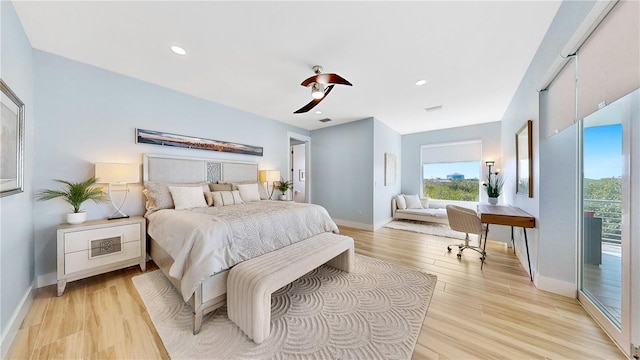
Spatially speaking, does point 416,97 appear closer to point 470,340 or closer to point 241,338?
point 470,340

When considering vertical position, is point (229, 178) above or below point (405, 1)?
below

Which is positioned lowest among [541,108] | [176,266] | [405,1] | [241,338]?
[241,338]

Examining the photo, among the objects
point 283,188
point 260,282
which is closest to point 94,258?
point 260,282

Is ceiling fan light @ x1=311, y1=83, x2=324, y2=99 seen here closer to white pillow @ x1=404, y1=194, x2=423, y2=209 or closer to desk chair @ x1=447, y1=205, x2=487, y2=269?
desk chair @ x1=447, y1=205, x2=487, y2=269

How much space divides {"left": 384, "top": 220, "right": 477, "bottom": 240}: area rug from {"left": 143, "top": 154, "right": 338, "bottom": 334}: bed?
8.97 feet

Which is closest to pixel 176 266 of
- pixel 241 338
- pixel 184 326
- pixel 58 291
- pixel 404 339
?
pixel 184 326

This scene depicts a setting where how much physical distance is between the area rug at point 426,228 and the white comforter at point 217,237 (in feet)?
10.0

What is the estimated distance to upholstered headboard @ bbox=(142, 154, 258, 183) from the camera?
3.06 meters

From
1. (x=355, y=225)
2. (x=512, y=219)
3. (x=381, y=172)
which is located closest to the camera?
(x=512, y=219)

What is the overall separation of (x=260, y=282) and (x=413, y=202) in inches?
207

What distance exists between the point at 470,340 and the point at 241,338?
1.76 metres

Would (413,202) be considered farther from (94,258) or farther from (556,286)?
(94,258)

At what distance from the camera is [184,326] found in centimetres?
167

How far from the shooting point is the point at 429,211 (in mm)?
5281
